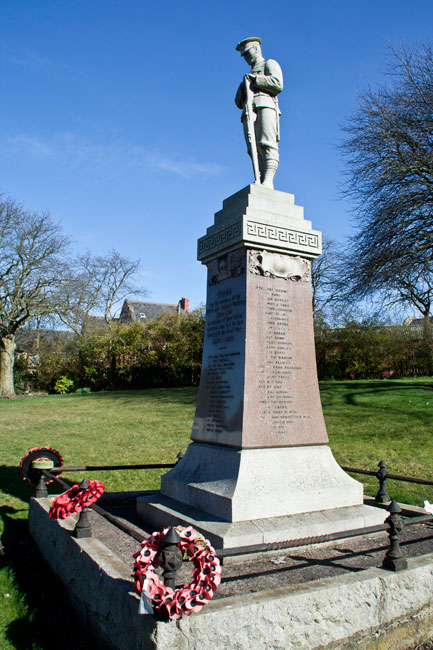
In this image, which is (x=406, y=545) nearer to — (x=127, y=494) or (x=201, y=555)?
(x=201, y=555)

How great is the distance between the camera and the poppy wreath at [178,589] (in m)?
2.83


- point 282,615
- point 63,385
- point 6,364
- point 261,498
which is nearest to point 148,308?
point 63,385

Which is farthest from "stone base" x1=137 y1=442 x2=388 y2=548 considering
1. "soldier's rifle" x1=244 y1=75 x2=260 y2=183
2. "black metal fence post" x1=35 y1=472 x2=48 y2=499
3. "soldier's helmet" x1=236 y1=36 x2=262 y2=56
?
"soldier's helmet" x1=236 y1=36 x2=262 y2=56

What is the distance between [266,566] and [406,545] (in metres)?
1.40

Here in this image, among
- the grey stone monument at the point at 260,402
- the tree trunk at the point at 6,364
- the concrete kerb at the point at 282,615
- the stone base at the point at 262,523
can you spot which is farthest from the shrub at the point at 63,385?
the concrete kerb at the point at 282,615

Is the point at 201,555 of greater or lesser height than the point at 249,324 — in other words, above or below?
below

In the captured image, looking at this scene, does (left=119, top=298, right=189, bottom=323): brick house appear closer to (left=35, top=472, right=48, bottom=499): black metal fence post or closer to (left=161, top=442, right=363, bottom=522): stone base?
(left=35, top=472, right=48, bottom=499): black metal fence post

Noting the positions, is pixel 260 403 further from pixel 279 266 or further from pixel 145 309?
pixel 145 309

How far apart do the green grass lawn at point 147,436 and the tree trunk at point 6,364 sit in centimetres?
824

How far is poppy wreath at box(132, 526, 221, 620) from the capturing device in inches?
112

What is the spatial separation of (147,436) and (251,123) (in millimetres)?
8877

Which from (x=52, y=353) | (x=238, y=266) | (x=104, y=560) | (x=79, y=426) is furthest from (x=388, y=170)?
(x=52, y=353)

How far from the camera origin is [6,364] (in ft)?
96.1

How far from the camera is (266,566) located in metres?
4.06
